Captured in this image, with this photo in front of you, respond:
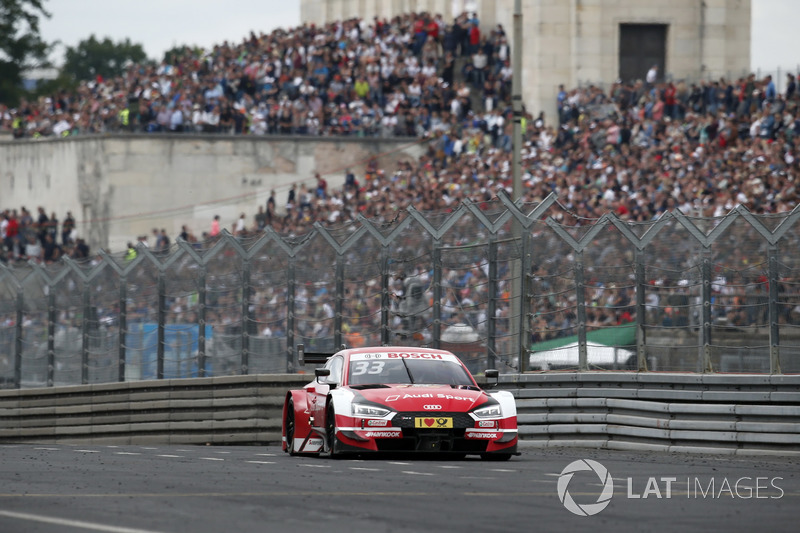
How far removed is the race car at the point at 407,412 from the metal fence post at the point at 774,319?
2.76 metres

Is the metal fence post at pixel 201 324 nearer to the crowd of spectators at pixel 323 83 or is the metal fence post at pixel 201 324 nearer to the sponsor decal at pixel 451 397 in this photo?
the sponsor decal at pixel 451 397

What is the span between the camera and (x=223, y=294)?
23.2 metres

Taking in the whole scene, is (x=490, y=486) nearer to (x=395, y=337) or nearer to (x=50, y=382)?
(x=395, y=337)

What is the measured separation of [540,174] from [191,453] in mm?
18556

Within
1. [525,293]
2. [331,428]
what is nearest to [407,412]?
[331,428]

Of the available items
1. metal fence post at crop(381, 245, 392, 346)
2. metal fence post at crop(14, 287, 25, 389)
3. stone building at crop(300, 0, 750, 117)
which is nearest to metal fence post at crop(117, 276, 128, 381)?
metal fence post at crop(14, 287, 25, 389)

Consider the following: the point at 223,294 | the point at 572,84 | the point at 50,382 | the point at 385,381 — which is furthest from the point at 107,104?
the point at 385,381

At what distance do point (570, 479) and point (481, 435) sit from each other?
293 centimetres

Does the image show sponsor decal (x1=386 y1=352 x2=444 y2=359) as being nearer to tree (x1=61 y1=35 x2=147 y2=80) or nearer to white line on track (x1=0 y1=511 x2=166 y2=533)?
white line on track (x1=0 y1=511 x2=166 y2=533)

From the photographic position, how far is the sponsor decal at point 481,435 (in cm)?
1598

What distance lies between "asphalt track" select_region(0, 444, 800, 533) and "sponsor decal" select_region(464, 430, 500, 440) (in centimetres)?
25

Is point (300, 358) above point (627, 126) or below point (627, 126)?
below

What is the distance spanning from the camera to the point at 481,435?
16.0 metres

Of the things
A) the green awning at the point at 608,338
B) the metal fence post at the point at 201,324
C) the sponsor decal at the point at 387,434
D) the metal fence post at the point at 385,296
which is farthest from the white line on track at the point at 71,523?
the metal fence post at the point at 201,324
